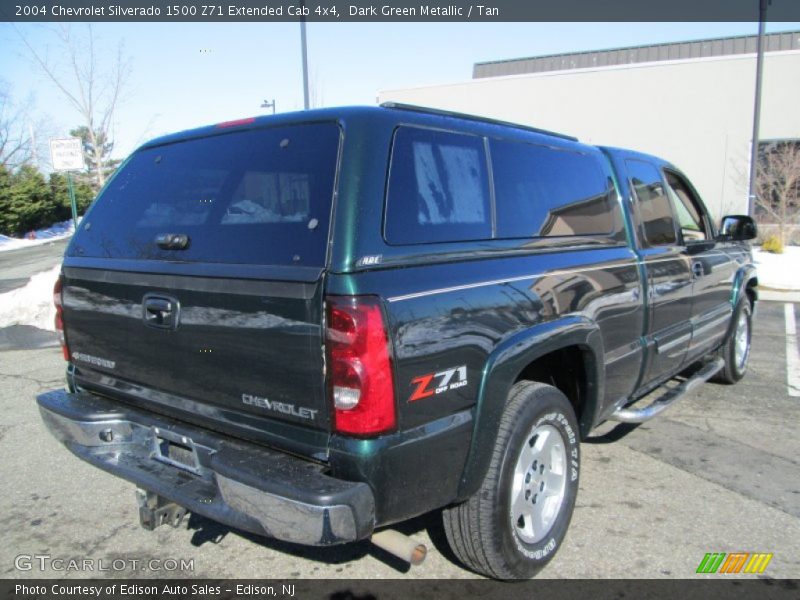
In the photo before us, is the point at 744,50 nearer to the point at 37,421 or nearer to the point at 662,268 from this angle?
the point at 662,268

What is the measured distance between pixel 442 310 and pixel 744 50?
3169 centimetres

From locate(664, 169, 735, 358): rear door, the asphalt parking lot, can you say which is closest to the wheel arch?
the asphalt parking lot

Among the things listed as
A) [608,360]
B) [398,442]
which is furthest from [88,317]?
[608,360]

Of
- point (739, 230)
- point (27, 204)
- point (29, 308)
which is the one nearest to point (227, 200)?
point (739, 230)

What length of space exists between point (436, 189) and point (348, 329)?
78cm

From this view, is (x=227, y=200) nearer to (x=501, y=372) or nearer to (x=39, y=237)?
(x=501, y=372)

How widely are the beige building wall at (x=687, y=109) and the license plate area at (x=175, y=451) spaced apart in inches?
916

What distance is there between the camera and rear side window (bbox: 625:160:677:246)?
163 inches

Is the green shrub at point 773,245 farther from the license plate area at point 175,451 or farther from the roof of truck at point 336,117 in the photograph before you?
the license plate area at point 175,451

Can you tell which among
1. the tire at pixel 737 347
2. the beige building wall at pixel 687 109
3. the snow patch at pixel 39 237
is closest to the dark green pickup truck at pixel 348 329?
the tire at pixel 737 347

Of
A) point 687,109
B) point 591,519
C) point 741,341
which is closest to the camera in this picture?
point 591,519

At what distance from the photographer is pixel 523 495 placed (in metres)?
2.83

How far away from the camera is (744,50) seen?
27.9 meters

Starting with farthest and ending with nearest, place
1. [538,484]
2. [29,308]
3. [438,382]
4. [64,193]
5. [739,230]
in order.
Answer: [64,193]
[29,308]
[739,230]
[538,484]
[438,382]
